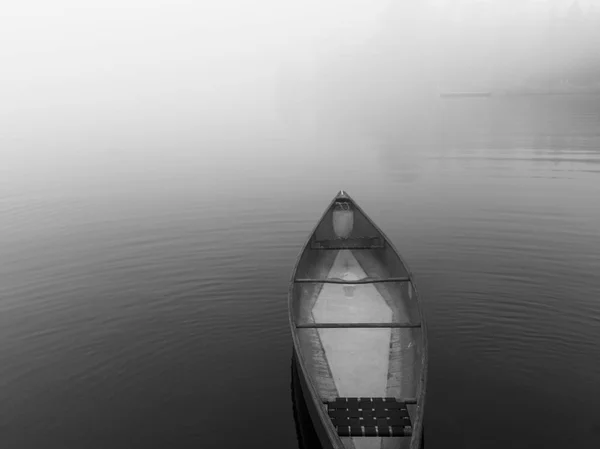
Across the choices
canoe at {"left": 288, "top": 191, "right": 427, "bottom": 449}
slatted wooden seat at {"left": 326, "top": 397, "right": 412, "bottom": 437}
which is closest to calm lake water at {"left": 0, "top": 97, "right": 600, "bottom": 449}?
canoe at {"left": 288, "top": 191, "right": 427, "bottom": 449}

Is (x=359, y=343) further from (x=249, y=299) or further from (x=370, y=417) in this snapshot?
(x=249, y=299)

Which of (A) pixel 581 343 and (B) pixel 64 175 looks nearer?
(A) pixel 581 343

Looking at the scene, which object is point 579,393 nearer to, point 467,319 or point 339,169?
point 467,319

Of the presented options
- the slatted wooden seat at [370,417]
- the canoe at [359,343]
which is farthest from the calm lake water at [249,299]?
the slatted wooden seat at [370,417]

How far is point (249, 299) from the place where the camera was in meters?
23.0

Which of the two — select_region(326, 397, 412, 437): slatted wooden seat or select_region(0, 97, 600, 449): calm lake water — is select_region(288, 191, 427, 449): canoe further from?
select_region(0, 97, 600, 449): calm lake water

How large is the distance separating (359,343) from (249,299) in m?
7.86

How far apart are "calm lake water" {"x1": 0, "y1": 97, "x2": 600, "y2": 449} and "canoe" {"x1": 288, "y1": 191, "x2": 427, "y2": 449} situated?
5.88 ft

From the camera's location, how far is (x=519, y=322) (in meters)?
20.1

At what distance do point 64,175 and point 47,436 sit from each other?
4749 cm

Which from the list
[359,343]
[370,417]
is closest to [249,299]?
[359,343]

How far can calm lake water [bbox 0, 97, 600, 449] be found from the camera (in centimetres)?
1508

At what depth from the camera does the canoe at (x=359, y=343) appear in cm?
1197

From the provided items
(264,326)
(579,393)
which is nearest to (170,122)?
(264,326)
